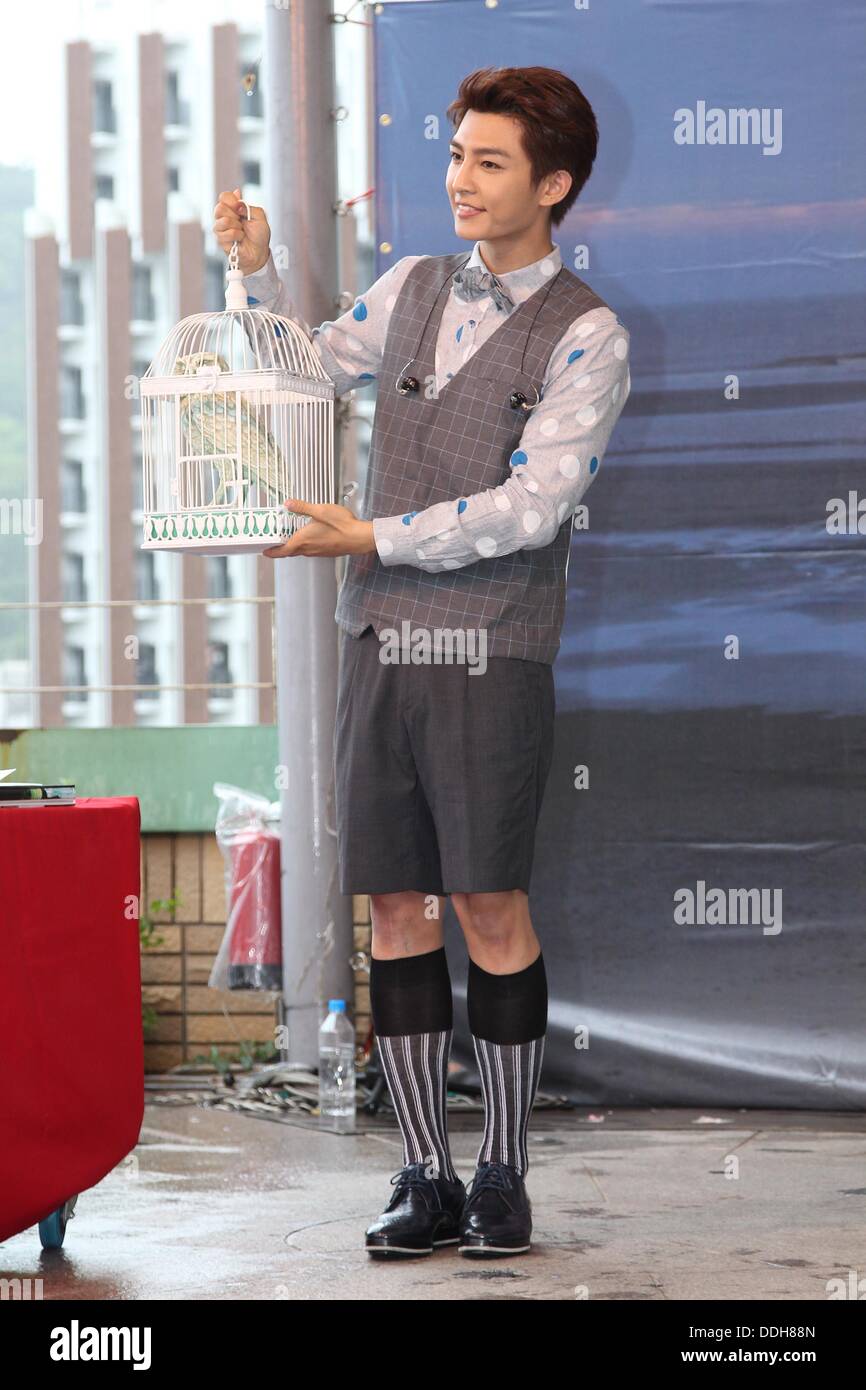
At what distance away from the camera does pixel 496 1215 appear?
2232 millimetres

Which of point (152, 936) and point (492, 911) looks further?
point (152, 936)

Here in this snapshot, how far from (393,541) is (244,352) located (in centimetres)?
42

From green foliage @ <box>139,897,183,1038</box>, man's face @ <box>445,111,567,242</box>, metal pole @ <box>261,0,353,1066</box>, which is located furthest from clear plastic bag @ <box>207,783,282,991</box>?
man's face @ <box>445,111,567,242</box>

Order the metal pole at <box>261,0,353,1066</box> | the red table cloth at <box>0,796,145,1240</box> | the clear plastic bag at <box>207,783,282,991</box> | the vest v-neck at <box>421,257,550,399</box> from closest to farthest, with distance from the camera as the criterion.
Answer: the red table cloth at <box>0,796,145,1240</box>
the vest v-neck at <box>421,257,550,399</box>
the metal pole at <box>261,0,353,1066</box>
the clear plastic bag at <box>207,783,282,991</box>

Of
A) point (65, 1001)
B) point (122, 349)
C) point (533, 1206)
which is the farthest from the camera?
point (122, 349)

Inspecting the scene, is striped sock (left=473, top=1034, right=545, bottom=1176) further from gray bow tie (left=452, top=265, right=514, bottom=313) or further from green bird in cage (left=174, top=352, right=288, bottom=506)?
gray bow tie (left=452, top=265, right=514, bottom=313)

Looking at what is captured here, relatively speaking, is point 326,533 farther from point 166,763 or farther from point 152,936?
point 152,936

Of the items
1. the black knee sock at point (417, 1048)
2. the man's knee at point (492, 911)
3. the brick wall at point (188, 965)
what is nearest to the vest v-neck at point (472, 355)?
the man's knee at point (492, 911)

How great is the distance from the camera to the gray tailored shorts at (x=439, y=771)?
7.42 ft

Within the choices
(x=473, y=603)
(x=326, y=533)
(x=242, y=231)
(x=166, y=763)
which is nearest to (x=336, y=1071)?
(x=166, y=763)

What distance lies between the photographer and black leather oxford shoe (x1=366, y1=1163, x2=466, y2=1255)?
2221 millimetres

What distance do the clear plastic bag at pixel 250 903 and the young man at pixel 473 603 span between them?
124 centimetres

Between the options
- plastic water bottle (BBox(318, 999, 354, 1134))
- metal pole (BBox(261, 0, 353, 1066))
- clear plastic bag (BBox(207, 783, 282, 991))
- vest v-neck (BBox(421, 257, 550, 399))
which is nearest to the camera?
vest v-neck (BBox(421, 257, 550, 399))
